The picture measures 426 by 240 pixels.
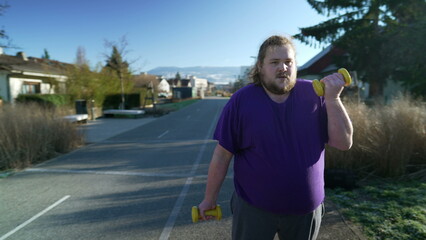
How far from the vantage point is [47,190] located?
191 inches

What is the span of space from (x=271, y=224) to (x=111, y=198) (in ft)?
11.3

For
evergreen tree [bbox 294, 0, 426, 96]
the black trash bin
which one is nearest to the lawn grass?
evergreen tree [bbox 294, 0, 426, 96]

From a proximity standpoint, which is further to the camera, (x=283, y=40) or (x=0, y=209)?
(x=0, y=209)

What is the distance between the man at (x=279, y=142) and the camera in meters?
1.59

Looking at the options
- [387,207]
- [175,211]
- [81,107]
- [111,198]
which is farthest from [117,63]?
[387,207]

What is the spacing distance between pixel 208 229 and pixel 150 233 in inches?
28.4

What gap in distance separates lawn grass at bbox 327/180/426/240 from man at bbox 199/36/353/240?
181 cm

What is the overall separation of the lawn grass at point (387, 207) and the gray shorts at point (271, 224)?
1676 mm

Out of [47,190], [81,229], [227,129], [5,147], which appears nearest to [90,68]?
[5,147]

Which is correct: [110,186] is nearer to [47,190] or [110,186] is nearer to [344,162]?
[47,190]

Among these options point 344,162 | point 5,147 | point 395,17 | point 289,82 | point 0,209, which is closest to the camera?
point 289,82

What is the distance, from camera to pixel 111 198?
4.32m

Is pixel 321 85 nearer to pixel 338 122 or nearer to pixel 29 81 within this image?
pixel 338 122

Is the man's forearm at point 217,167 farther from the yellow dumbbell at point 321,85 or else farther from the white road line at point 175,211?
the white road line at point 175,211
